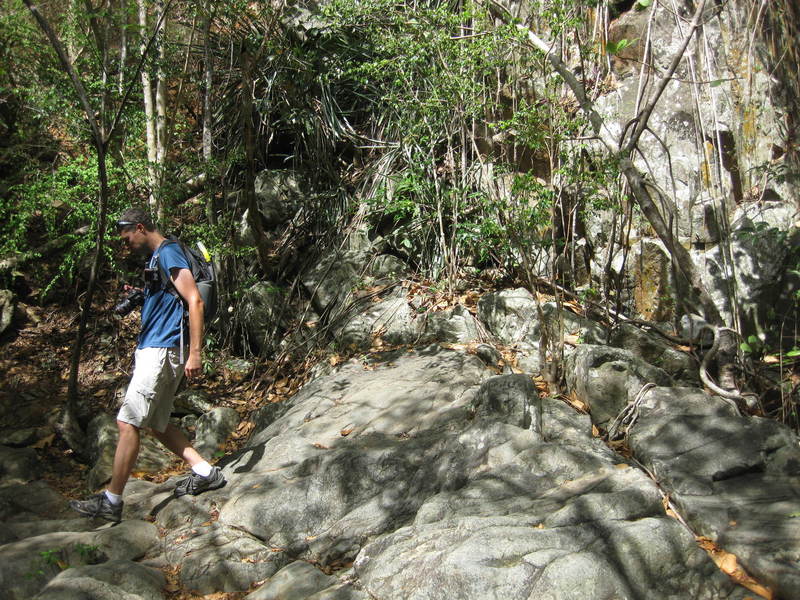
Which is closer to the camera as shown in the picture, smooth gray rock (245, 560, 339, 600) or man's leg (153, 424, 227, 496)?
smooth gray rock (245, 560, 339, 600)

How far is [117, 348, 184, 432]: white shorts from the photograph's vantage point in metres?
4.18

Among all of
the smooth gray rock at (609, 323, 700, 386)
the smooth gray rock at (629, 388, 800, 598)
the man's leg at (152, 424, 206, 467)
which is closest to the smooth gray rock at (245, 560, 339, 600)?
the man's leg at (152, 424, 206, 467)

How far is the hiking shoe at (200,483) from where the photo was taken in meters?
4.47

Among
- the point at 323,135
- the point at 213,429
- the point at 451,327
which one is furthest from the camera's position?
the point at 323,135

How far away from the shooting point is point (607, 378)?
186 inches

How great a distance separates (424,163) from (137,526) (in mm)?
4728

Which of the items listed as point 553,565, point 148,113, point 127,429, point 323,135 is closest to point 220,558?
point 127,429

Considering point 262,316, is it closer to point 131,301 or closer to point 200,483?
point 131,301

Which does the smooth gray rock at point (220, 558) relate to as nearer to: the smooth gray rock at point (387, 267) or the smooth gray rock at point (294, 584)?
the smooth gray rock at point (294, 584)

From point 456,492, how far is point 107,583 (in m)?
1.85

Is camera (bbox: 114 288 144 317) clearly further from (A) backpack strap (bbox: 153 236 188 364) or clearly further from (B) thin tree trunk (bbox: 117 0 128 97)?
(B) thin tree trunk (bbox: 117 0 128 97)

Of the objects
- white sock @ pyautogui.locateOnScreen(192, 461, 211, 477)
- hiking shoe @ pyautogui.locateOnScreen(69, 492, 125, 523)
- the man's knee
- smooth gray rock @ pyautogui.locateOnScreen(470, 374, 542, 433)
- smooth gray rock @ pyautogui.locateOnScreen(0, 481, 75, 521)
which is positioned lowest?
smooth gray rock @ pyautogui.locateOnScreen(0, 481, 75, 521)

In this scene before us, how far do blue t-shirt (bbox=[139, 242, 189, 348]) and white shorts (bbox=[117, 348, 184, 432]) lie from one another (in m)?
0.06

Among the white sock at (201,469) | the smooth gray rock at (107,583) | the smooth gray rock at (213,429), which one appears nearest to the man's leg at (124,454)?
the white sock at (201,469)
